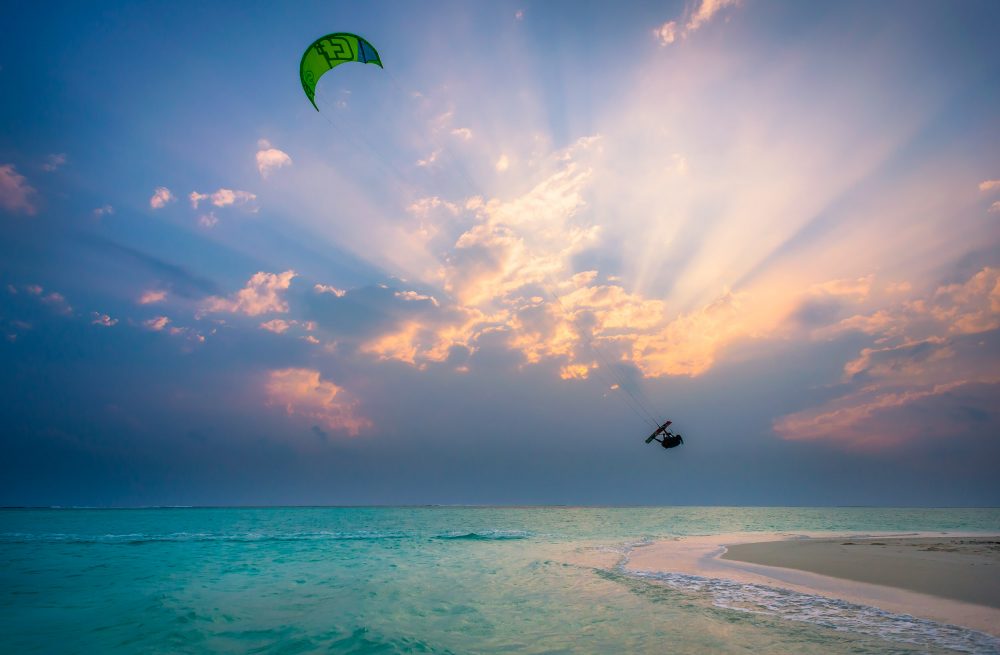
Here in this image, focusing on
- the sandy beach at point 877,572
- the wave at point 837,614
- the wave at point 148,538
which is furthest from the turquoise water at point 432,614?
the wave at point 148,538

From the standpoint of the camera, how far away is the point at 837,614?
10.1 m

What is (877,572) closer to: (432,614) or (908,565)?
(908,565)

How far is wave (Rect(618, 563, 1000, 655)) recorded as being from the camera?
7.86 m

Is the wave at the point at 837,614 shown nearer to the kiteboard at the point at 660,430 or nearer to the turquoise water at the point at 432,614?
the turquoise water at the point at 432,614

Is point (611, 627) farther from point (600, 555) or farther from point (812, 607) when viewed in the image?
point (600, 555)

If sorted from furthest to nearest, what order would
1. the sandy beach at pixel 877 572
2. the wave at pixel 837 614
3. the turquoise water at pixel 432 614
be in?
the sandy beach at pixel 877 572 → the turquoise water at pixel 432 614 → the wave at pixel 837 614

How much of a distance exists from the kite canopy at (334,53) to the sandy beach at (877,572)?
23408 mm

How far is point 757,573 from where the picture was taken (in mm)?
16359

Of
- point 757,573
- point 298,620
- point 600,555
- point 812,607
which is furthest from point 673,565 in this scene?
point 298,620

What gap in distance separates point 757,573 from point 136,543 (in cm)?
4254

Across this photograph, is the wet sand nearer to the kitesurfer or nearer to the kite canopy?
the kitesurfer

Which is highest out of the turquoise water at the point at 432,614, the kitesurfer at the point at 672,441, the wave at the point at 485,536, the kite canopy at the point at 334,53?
the kite canopy at the point at 334,53

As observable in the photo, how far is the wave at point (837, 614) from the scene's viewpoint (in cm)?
786

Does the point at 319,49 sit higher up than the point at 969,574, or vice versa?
the point at 319,49
